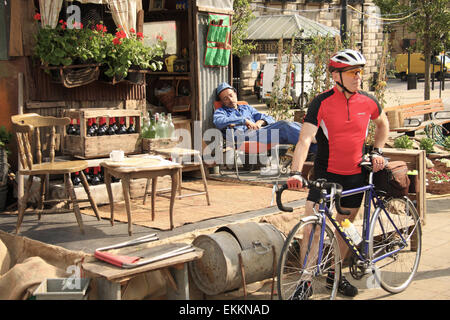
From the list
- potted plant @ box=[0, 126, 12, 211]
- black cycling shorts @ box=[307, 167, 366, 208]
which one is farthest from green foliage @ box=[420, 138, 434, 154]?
potted plant @ box=[0, 126, 12, 211]

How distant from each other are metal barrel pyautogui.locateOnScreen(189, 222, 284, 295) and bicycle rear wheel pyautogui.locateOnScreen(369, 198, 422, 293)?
0.93 meters

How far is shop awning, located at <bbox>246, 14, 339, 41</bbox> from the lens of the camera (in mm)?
19891

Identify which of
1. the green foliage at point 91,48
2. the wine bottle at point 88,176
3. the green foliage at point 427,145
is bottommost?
the green foliage at point 427,145

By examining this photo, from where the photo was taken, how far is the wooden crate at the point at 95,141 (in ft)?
24.7

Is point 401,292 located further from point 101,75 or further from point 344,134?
point 101,75

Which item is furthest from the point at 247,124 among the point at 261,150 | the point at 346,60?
the point at 346,60

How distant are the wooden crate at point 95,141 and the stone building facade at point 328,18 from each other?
65.5 feet

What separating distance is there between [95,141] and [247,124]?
8.41 ft

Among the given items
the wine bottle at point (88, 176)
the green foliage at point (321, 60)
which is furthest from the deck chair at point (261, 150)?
the green foliage at point (321, 60)

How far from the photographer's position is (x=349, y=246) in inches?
207

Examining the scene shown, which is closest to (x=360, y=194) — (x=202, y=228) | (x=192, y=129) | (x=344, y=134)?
(x=344, y=134)

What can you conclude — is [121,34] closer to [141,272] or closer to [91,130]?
[91,130]

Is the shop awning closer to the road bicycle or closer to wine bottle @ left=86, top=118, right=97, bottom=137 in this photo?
wine bottle @ left=86, top=118, right=97, bottom=137

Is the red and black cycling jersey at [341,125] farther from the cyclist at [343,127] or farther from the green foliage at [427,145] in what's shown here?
the green foliage at [427,145]
